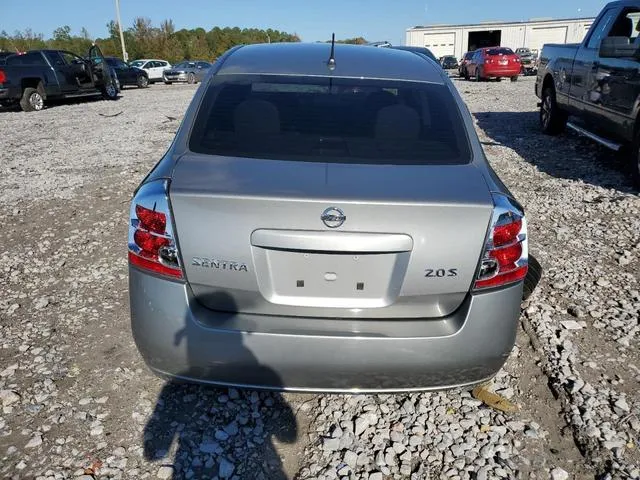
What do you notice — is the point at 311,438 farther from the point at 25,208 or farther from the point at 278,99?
the point at 25,208

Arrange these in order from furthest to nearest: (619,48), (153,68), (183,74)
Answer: (153,68), (183,74), (619,48)

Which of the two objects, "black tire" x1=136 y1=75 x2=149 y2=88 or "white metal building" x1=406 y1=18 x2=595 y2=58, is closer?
"black tire" x1=136 y1=75 x2=149 y2=88

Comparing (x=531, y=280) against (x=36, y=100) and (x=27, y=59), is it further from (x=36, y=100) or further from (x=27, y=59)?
(x=27, y=59)

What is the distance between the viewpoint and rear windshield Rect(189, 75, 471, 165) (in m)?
2.50

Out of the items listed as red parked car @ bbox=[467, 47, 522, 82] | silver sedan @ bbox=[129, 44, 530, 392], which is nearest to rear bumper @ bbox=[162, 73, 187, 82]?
red parked car @ bbox=[467, 47, 522, 82]

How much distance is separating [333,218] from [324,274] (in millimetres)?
239

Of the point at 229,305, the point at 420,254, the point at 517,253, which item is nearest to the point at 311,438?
the point at 229,305

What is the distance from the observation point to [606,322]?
3.52 meters

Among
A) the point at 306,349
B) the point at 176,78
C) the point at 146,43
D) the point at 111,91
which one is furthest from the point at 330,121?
the point at 146,43

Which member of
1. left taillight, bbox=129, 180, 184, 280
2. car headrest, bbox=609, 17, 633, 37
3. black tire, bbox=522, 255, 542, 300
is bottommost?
black tire, bbox=522, 255, 542, 300

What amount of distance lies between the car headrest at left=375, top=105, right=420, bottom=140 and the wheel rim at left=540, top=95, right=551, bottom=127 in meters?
8.01

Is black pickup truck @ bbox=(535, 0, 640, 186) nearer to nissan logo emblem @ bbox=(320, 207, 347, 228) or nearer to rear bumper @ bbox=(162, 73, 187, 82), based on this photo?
nissan logo emblem @ bbox=(320, 207, 347, 228)

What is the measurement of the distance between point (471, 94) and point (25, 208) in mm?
16767

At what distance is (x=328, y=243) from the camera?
2027 millimetres
